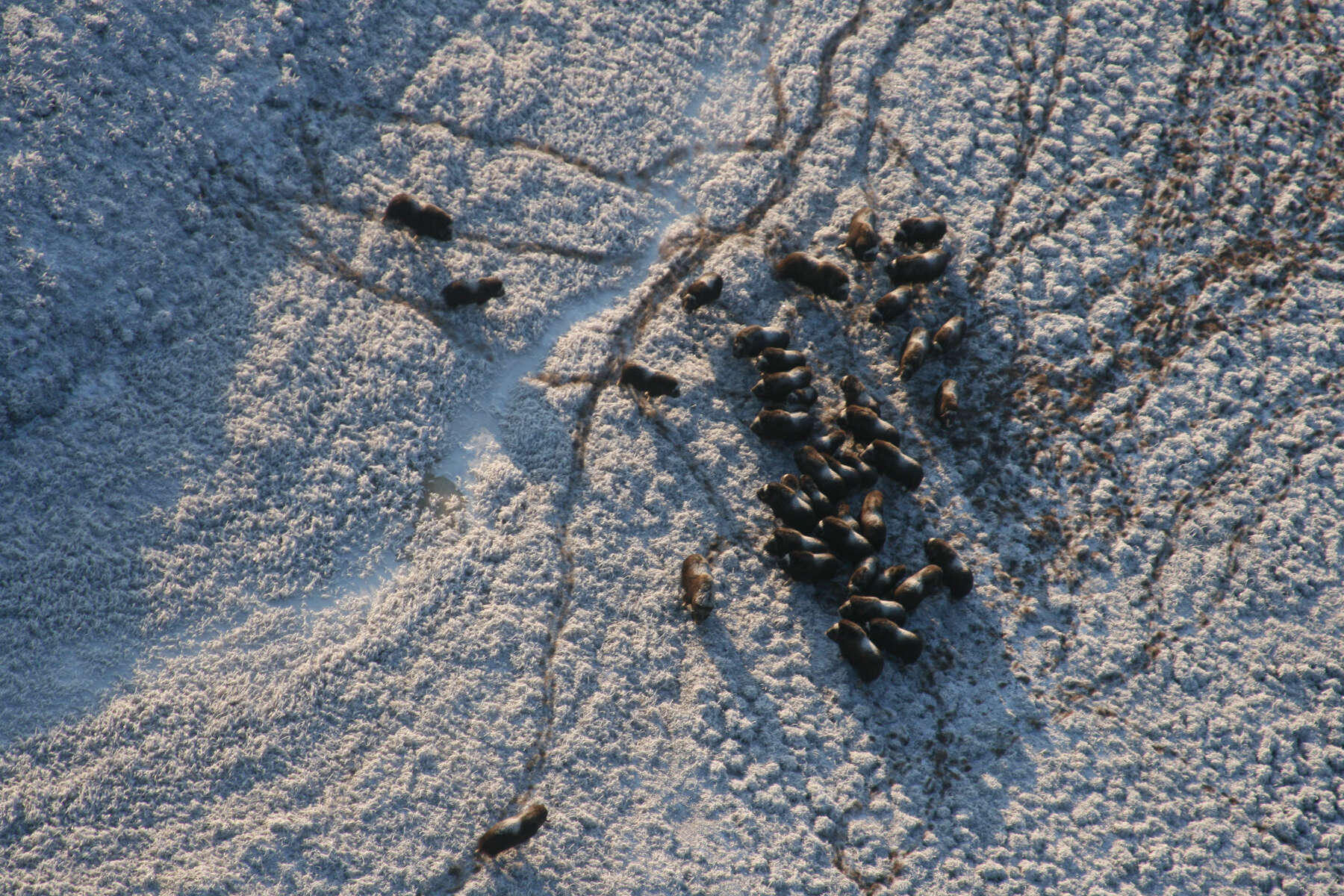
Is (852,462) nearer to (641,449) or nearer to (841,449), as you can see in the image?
(841,449)

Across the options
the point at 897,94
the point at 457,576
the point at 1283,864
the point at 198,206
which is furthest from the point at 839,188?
the point at 1283,864

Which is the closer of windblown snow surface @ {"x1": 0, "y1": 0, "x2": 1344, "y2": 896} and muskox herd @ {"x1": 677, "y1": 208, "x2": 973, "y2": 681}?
windblown snow surface @ {"x1": 0, "y1": 0, "x2": 1344, "y2": 896}

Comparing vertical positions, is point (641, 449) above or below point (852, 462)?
below

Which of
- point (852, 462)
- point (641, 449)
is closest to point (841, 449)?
point (852, 462)

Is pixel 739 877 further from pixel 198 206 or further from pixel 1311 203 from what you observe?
pixel 1311 203

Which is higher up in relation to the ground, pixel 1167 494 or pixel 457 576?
pixel 1167 494

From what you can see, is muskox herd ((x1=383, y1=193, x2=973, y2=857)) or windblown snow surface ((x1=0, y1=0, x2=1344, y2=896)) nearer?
windblown snow surface ((x1=0, y1=0, x2=1344, y2=896))

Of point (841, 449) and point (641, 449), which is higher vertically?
point (841, 449)

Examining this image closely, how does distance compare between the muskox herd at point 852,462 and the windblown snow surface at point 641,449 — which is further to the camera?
the muskox herd at point 852,462
